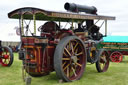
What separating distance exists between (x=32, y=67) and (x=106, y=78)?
8.00 ft

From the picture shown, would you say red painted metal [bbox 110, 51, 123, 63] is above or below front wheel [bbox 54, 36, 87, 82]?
below

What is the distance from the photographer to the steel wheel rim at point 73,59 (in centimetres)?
582

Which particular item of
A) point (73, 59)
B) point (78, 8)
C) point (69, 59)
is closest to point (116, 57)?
point (78, 8)

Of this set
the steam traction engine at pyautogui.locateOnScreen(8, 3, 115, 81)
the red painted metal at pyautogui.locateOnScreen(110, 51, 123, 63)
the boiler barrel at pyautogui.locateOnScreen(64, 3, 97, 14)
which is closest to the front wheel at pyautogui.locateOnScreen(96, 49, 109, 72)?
the steam traction engine at pyautogui.locateOnScreen(8, 3, 115, 81)

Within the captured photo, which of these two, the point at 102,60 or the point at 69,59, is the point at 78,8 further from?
the point at 69,59

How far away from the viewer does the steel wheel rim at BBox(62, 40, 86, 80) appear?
582 centimetres

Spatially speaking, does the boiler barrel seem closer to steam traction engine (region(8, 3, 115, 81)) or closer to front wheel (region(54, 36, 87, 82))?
steam traction engine (region(8, 3, 115, 81))

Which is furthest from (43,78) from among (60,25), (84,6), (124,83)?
(84,6)

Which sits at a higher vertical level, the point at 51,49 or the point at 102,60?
the point at 51,49

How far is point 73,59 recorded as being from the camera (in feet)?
19.3

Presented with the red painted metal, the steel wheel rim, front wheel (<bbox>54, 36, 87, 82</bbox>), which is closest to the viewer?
front wheel (<bbox>54, 36, 87, 82</bbox>)

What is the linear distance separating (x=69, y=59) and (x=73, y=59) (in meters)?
0.14

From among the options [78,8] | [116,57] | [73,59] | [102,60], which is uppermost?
[78,8]

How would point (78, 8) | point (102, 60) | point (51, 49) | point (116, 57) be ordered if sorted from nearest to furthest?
1. point (51, 49)
2. point (102, 60)
3. point (78, 8)
4. point (116, 57)
